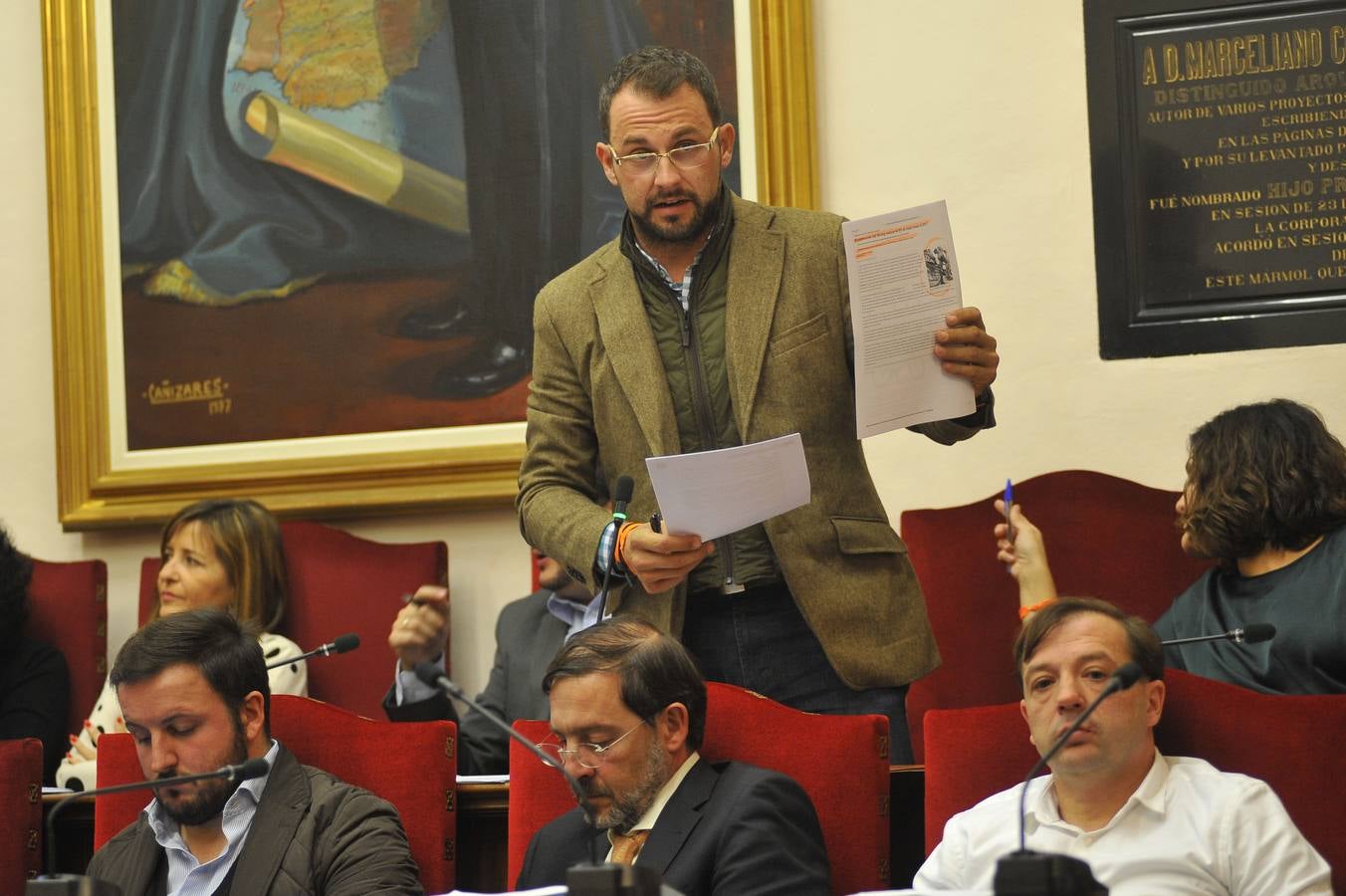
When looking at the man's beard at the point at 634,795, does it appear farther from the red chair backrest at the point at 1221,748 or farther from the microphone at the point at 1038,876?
the microphone at the point at 1038,876

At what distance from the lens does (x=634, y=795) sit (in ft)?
7.73

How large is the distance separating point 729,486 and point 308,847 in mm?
883

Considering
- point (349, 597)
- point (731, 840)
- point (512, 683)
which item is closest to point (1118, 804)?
point (731, 840)

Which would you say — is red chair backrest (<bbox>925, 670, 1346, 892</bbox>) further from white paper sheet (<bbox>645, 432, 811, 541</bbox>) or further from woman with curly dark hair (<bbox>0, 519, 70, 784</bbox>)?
woman with curly dark hair (<bbox>0, 519, 70, 784</bbox>)

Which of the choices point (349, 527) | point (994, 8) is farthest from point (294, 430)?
point (994, 8)

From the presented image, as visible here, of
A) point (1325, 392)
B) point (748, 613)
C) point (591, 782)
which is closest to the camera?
point (591, 782)

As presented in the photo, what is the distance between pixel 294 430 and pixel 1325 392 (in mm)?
2671

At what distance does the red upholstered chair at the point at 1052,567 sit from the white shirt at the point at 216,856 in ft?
4.86

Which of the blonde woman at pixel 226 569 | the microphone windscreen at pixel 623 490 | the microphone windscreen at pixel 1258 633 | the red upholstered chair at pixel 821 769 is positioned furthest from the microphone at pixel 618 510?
the blonde woman at pixel 226 569

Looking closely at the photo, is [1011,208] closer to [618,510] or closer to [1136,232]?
[1136,232]

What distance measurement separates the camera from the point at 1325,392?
3.76 meters

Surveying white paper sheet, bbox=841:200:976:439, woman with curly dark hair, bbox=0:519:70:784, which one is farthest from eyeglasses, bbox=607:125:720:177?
woman with curly dark hair, bbox=0:519:70:784

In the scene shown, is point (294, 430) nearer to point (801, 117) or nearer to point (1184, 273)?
point (801, 117)

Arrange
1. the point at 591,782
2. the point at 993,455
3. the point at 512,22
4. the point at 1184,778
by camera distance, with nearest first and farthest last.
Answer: the point at 1184,778
the point at 591,782
the point at 993,455
the point at 512,22
